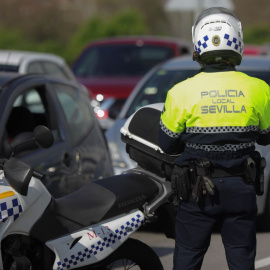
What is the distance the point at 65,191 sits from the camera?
740cm

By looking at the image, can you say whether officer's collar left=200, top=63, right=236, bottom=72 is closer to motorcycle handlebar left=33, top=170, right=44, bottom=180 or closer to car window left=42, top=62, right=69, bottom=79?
motorcycle handlebar left=33, top=170, right=44, bottom=180

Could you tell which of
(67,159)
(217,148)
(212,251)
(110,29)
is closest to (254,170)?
(217,148)

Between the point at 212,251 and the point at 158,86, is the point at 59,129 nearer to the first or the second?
the point at 212,251

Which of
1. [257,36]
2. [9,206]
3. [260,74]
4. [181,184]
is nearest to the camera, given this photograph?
[9,206]

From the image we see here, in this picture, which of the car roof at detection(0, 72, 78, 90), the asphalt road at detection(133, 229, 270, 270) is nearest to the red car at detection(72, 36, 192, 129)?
the asphalt road at detection(133, 229, 270, 270)

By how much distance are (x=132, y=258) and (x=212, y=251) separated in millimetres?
2809

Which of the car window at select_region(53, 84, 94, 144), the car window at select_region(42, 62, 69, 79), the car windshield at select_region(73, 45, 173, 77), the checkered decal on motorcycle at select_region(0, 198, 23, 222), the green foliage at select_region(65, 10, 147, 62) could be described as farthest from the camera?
the green foliage at select_region(65, 10, 147, 62)

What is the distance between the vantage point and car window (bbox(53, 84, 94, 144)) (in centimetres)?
796

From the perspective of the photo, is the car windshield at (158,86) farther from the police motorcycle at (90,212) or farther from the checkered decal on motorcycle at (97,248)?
the checkered decal on motorcycle at (97,248)

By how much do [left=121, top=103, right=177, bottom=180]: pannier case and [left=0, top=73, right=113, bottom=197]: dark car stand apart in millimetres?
1564

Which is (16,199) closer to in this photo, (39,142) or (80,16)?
(39,142)

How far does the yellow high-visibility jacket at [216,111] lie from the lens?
16.4ft

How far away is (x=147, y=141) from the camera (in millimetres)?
5492

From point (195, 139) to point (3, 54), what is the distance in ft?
30.4
